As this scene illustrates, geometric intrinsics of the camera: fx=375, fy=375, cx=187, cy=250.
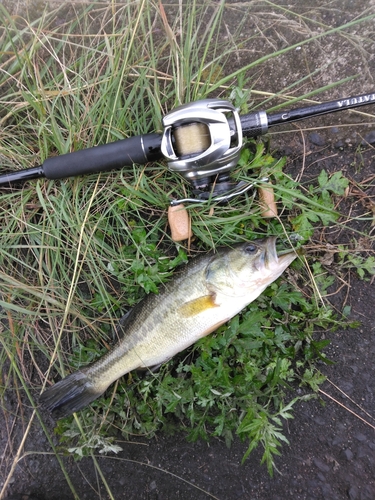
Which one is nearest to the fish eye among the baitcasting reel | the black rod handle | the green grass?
the green grass

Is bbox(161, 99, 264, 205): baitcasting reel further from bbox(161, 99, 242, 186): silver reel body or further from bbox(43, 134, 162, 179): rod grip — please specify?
bbox(43, 134, 162, 179): rod grip

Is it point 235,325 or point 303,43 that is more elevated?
point 303,43

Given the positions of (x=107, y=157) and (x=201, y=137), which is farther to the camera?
(x=107, y=157)

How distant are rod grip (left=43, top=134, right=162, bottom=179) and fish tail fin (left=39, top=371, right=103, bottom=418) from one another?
1.19 m

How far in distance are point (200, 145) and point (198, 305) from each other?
Answer: 865mm

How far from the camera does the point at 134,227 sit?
238cm

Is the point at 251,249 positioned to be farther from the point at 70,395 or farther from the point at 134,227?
the point at 70,395

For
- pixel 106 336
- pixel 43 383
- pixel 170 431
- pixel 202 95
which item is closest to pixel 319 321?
pixel 170 431

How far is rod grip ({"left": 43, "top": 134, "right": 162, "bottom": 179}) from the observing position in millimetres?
2072

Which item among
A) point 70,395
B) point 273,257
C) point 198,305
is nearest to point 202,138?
point 273,257

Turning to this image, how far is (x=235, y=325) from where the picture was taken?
2213 millimetres

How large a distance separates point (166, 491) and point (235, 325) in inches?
46.5

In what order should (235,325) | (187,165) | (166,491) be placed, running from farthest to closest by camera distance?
(166,491) < (235,325) < (187,165)

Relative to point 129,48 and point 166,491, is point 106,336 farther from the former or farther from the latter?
point 129,48
